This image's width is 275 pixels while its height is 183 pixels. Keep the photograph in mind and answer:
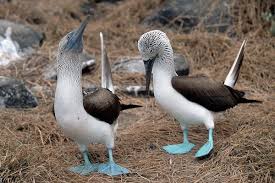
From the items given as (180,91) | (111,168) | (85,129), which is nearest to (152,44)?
(180,91)

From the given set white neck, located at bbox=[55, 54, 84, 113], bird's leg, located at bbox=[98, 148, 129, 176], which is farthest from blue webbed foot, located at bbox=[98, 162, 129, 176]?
white neck, located at bbox=[55, 54, 84, 113]

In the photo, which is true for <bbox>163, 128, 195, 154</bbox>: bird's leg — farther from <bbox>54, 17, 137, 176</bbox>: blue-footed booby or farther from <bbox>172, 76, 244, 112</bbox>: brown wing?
<bbox>54, 17, 137, 176</bbox>: blue-footed booby

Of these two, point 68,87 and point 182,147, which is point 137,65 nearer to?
point 182,147

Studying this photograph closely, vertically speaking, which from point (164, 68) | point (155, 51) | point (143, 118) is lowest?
point (143, 118)

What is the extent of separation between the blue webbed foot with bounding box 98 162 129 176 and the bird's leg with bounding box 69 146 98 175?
6 centimetres

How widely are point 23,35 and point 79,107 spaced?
3444mm

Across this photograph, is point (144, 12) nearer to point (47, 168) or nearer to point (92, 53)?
point (92, 53)

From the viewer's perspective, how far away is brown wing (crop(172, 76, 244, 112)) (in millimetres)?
4445

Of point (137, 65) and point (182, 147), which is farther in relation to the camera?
point (137, 65)

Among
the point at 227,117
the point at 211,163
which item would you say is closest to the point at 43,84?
the point at 227,117

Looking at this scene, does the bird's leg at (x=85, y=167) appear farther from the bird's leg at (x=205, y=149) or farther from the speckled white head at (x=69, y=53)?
the bird's leg at (x=205, y=149)

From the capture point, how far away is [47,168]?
4.04 meters

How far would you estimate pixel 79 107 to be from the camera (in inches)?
157

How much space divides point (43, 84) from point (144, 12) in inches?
98.1
